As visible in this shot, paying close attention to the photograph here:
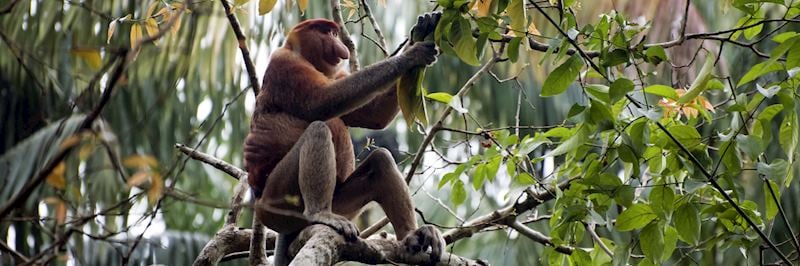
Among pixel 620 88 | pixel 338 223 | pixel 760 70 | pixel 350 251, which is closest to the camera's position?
pixel 620 88

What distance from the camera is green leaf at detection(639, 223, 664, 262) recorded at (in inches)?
Result: 130

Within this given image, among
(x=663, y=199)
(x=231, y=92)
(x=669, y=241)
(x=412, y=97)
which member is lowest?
(x=231, y=92)

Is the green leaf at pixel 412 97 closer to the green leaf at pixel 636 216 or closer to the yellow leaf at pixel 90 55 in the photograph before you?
the green leaf at pixel 636 216

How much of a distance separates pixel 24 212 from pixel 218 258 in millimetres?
2308

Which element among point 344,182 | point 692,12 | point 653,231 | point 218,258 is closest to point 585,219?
point 653,231

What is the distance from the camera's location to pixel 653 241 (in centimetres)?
331

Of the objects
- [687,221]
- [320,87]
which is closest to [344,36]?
[320,87]

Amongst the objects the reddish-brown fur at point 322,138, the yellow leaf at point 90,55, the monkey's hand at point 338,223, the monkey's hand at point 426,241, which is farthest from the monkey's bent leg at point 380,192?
the yellow leaf at point 90,55

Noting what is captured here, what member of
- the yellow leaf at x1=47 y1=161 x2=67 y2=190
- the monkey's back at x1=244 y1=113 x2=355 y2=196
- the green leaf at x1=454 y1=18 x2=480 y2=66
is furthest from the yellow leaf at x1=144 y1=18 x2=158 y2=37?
the yellow leaf at x1=47 y1=161 x2=67 y2=190

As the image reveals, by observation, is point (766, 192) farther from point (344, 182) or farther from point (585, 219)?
point (344, 182)

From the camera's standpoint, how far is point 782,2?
311 centimetres

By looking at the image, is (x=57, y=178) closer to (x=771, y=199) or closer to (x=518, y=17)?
(x=518, y=17)

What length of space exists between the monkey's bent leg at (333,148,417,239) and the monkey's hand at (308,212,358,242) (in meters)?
0.39

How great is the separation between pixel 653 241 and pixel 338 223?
1311mm
